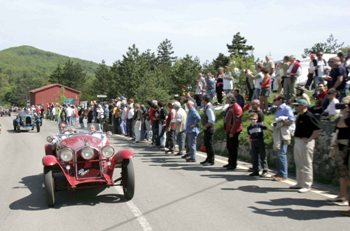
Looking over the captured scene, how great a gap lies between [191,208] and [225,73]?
44.9 ft

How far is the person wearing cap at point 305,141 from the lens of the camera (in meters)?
8.70

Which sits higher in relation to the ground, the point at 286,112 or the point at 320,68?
the point at 320,68

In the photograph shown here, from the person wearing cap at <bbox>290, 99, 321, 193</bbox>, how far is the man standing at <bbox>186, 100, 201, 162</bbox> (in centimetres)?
475

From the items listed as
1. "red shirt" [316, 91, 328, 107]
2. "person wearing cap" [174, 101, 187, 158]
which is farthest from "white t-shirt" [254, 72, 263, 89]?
"person wearing cap" [174, 101, 187, 158]

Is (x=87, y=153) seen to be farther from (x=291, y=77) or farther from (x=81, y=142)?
(x=291, y=77)

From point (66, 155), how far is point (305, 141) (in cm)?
476

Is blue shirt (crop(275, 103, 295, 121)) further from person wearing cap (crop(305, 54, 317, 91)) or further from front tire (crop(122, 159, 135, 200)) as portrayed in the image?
person wearing cap (crop(305, 54, 317, 91))

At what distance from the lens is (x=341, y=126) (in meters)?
7.40

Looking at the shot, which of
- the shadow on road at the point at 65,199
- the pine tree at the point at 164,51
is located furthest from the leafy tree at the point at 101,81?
the shadow on road at the point at 65,199

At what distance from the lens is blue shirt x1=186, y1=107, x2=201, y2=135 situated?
43.8 feet

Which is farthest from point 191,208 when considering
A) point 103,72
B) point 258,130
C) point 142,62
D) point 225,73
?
point 103,72

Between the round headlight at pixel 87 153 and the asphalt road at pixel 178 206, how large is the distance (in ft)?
2.79

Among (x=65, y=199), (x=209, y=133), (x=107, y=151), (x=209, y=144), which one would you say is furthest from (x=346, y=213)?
(x=209, y=133)

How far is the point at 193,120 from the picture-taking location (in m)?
13.5
